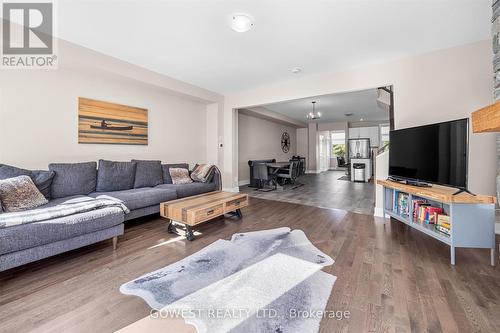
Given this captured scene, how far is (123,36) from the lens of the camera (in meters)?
2.73

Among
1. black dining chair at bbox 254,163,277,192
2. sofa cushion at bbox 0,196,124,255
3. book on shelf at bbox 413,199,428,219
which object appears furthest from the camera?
black dining chair at bbox 254,163,277,192

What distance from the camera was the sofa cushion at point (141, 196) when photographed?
290 cm

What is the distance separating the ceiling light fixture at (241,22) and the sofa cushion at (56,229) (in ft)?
8.22

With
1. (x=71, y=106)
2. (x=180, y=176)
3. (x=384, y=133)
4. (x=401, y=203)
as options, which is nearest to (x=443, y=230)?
(x=401, y=203)

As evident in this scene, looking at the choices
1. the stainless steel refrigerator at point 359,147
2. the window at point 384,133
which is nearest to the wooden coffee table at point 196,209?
the stainless steel refrigerator at point 359,147

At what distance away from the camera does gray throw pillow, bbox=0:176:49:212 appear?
219cm

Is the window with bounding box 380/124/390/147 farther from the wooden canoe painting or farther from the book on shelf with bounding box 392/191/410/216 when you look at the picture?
the wooden canoe painting

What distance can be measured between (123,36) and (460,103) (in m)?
4.64

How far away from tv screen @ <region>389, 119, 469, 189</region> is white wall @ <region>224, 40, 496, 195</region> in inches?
26.3

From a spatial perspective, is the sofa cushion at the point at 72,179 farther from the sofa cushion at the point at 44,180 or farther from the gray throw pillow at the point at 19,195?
the gray throw pillow at the point at 19,195

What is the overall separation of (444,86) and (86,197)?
5.15 metres

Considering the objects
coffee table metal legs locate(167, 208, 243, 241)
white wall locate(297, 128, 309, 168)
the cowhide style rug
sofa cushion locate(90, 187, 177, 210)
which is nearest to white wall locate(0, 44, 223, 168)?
sofa cushion locate(90, 187, 177, 210)

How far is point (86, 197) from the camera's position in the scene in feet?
8.94

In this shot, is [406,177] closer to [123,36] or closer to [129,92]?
[123,36]
